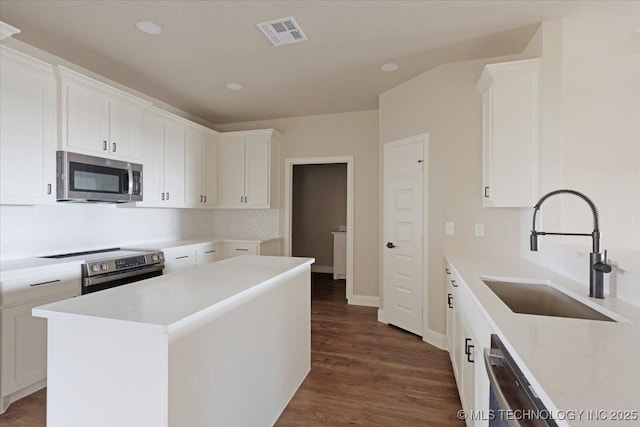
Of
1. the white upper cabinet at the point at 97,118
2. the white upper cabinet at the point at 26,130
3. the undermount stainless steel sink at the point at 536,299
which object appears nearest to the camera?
the undermount stainless steel sink at the point at 536,299

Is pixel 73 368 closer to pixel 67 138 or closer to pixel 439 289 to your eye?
pixel 67 138

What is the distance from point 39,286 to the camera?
7.66ft

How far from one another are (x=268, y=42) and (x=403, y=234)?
7.85 ft

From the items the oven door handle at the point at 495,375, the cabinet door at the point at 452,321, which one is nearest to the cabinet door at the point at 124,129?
the cabinet door at the point at 452,321

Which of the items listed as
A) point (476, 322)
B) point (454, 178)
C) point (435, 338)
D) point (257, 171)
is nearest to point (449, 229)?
point (454, 178)

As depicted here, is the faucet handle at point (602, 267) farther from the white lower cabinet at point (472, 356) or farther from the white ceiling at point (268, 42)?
the white ceiling at point (268, 42)

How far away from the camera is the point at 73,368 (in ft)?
4.02

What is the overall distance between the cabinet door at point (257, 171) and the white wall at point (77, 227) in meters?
1.09

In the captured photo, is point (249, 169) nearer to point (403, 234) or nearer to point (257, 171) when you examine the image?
point (257, 171)

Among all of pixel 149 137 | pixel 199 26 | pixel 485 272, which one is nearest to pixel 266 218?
pixel 149 137

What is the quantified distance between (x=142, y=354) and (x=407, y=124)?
328 cm

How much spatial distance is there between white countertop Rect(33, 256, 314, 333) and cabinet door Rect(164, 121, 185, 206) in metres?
2.33

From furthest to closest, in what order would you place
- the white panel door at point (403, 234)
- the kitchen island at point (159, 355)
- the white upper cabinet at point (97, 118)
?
1. the white panel door at point (403, 234)
2. the white upper cabinet at point (97, 118)
3. the kitchen island at point (159, 355)

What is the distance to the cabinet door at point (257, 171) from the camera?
471cm
